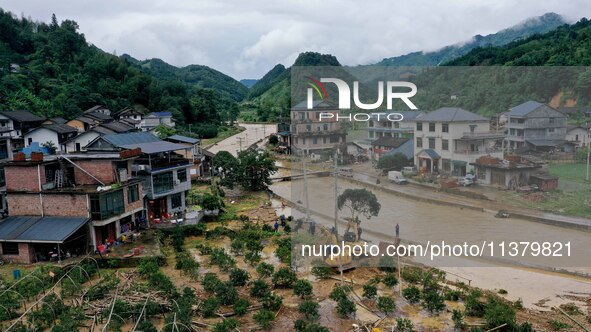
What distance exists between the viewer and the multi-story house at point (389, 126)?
493 inches

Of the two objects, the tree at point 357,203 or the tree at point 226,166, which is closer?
the tree at point 357,203

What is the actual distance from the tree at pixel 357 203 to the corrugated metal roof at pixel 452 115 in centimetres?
363

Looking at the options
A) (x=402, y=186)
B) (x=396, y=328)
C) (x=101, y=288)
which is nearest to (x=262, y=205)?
(x=402, y=186)

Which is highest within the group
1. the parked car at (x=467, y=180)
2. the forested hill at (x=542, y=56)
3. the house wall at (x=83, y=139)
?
the forested hill at (x=542, y=56)

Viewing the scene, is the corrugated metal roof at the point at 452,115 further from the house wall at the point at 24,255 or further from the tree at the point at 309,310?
the house wall at the point at 24,255

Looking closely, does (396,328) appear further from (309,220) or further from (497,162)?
(497,162)

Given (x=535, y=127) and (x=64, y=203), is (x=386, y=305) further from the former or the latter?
(x=535, y=127)

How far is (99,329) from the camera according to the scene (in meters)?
7.96

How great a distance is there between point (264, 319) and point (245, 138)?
32.3 metres

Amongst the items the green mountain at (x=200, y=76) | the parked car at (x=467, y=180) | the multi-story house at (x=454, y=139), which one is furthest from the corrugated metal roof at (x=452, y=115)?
the green mountain at (x=200, y=76)

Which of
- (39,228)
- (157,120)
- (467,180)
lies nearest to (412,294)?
(467,180)

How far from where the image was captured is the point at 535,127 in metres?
15.2

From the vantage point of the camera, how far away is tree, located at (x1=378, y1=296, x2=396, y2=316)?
331 inches

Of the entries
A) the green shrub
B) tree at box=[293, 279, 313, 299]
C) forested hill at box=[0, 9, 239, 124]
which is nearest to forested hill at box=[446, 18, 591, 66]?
the green shrub
